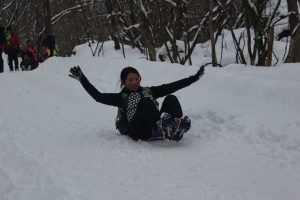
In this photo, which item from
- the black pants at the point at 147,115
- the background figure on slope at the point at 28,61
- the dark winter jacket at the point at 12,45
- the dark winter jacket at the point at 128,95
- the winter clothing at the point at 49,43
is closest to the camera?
the black pants at the point at 147,115

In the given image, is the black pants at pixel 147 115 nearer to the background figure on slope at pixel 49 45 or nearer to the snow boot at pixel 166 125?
the snow boot at pixel 166 125

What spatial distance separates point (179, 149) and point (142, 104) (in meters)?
0.62

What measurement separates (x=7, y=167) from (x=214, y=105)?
2.59 meters

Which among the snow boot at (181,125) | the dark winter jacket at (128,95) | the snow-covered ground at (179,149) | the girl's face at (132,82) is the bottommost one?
the snow-covered ground at (179,149)

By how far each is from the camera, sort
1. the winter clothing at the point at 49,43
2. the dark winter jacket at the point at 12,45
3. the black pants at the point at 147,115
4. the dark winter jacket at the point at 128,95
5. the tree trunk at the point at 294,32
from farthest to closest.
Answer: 1. the winter clothing at the point at 49,43
2. the dark winter jacket at the point at 12,45
3. the tree trunk at the point at 294,32
4. the dark winter jacket at the point at 128,95
5. the black pants at the point at 147,115

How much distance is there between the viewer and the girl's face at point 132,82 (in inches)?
191

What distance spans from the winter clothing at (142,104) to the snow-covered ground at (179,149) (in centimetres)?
16

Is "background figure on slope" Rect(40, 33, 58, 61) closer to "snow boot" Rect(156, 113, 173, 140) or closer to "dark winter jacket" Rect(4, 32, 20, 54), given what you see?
"dark winter jacket" Rect(4, 32, 20, 54)

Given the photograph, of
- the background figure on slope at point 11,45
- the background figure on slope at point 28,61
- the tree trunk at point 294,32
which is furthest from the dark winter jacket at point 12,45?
the tree trunk at point 294,32

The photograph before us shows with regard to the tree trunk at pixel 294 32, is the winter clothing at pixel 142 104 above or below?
below

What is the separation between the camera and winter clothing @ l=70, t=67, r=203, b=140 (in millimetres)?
4637

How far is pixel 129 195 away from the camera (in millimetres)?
3029

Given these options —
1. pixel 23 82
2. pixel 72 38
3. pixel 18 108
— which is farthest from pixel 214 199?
pixel 72 38

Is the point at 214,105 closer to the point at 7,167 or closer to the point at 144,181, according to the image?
the point at 144,181
